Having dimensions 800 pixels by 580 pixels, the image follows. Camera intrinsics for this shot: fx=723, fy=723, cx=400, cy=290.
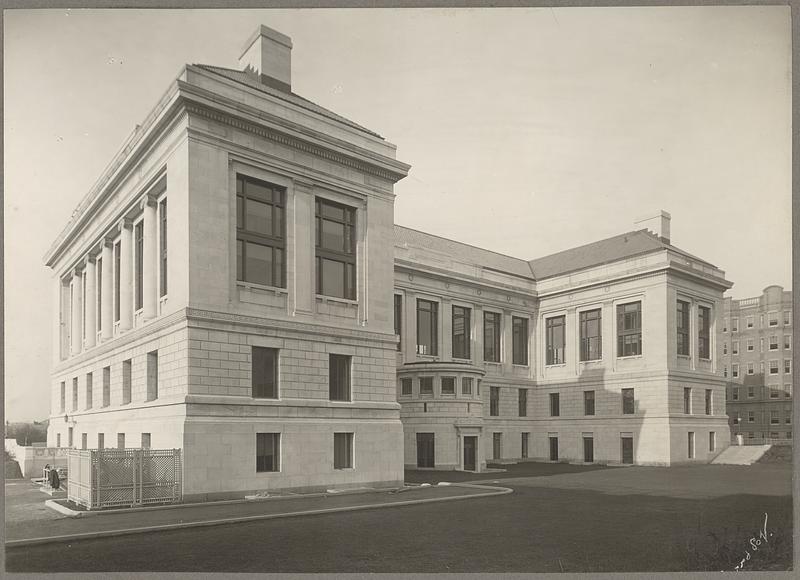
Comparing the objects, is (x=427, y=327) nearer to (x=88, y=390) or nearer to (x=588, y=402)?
(x=588, y=402)

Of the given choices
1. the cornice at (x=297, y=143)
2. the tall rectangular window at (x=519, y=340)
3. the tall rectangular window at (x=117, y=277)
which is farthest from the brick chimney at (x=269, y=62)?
the tall rectangular window at (x=519, y=340)

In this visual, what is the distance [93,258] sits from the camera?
40.7 metres

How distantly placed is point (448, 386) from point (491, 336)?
1282cm

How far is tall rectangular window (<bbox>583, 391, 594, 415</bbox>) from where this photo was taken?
2250 inches

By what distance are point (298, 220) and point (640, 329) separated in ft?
108

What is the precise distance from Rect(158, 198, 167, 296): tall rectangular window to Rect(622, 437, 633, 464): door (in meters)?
37.9

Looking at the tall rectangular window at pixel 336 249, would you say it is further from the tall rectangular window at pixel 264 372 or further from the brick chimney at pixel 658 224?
the brick chimney at pixel 658 224

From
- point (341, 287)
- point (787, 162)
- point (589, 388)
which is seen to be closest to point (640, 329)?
point (589, 388)

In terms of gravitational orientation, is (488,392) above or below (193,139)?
below

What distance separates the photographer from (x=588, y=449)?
187ft

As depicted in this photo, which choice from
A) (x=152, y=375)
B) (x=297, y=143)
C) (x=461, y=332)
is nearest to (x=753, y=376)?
(x=461, y=332)

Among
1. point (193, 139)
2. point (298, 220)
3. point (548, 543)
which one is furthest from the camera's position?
point (298, 220)

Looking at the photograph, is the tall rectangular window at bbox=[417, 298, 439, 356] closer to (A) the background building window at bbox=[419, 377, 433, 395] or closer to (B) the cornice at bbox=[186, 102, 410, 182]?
(A) the background building window at bbox=[419, 377, 433, 395]

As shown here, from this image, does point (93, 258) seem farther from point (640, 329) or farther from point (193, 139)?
point (640, 329)
